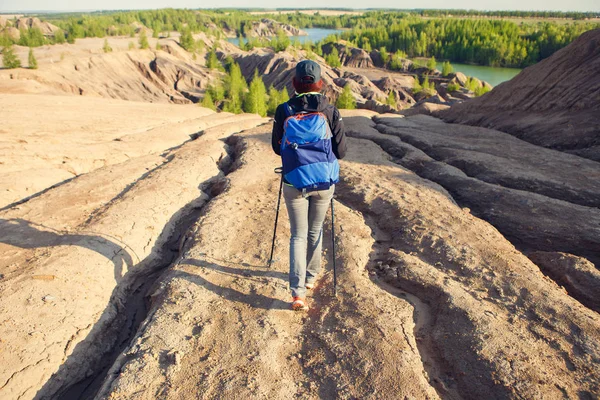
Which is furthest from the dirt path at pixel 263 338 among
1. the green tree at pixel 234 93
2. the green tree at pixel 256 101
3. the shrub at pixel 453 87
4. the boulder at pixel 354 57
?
the boulder at pixel 354 57

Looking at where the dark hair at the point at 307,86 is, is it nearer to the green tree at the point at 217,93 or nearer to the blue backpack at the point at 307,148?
the blue backpack at the point at 307,148

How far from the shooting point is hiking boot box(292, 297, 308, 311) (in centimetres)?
508

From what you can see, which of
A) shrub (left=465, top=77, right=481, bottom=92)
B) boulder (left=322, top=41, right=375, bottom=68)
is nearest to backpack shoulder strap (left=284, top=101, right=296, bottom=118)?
shrub (left=465, top=77, right=481, bottom=92)

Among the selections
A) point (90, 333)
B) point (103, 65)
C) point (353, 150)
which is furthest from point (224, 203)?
point (103, 65)

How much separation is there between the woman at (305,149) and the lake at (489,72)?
88.1m

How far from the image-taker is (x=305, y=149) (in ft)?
14.9

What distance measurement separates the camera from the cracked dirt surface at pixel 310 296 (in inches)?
164

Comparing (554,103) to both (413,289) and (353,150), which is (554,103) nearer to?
(353,150)

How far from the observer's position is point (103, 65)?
50.0 m

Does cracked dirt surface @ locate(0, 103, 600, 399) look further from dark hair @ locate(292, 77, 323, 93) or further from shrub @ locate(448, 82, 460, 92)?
shrub @ locate(448, 82, 460, 92)

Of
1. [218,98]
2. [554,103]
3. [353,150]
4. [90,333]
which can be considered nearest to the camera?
[90,333]

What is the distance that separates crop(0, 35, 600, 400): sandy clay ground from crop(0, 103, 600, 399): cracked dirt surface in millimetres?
25

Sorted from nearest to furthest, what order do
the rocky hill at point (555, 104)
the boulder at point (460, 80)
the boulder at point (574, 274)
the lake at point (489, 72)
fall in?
the boulder at point (574, 274), the rocky hill at point (555, 104), the boulder at point (460, 80), the lake at point (489, 72)

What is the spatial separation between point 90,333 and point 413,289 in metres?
4.79
